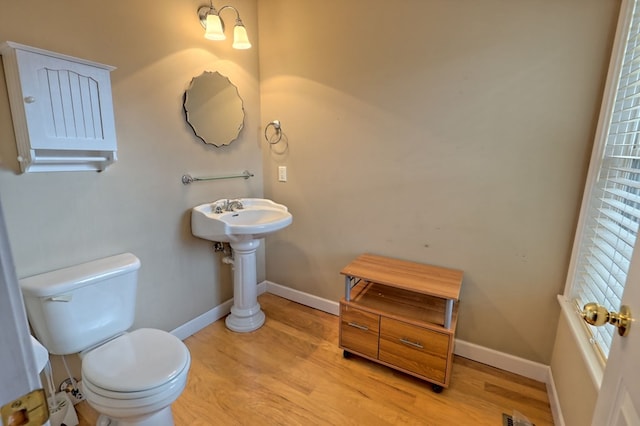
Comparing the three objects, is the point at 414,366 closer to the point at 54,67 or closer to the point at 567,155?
the point at 567,155

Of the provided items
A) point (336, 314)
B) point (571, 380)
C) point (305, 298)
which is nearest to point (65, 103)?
point (305, 298)

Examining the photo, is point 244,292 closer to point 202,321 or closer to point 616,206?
point 202,321

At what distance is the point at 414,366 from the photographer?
1.79 m

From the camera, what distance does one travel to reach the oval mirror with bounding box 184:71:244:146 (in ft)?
6.71

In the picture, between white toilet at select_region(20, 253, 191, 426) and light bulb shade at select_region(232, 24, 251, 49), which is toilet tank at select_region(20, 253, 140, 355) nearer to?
white toilet at select_region(20, 253, 191, 426)

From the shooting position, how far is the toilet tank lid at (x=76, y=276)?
134 cm

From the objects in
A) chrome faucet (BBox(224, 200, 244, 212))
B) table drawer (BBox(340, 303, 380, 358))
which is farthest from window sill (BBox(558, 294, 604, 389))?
chrome faucet (BBox(224, 200, 244, 212))

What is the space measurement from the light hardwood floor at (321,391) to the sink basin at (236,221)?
2.50 ft

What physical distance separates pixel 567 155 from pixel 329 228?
4.92ft

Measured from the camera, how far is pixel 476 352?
200 cm

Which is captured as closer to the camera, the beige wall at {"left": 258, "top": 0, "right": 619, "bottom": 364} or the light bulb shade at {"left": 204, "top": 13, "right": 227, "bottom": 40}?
the beige wall at {"left": 258, "top": 0, "right": 619, "bottom": 364}

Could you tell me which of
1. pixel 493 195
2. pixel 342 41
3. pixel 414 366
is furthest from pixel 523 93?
pixel 414 366

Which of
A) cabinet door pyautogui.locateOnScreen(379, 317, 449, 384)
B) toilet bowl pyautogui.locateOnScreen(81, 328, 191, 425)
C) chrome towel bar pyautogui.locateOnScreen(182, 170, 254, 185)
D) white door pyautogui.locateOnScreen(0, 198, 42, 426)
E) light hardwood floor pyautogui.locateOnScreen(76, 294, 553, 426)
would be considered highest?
chrome towel bar pyautogui.locateOnScreen(182, 170, 254, 185)

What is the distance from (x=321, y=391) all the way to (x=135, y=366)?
3.17 feet
